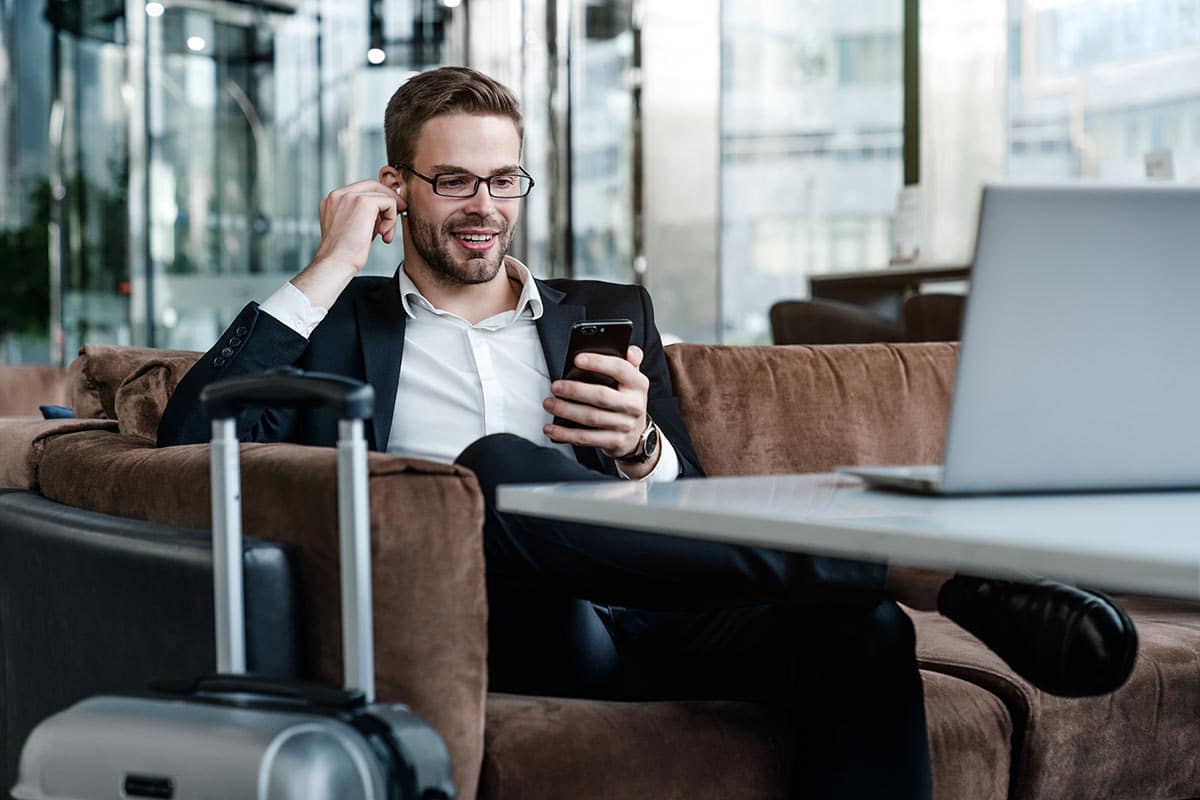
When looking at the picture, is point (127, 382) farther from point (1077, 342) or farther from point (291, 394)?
point (1077, 342)

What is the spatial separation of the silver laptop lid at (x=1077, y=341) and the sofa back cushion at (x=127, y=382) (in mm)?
1450

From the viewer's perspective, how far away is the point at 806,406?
2.41 m

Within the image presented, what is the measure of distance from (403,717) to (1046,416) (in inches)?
23.7

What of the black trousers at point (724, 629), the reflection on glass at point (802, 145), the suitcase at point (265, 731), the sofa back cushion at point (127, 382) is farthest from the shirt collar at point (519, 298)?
the reflection on glass at point (802, 145)

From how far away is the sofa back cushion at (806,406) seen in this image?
2.37 m

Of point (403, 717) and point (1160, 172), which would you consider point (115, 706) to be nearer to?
point (403, 717)

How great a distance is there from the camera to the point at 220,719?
1.11 metres

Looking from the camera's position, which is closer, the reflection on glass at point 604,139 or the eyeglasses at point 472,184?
the eyeglasses at point 472,184

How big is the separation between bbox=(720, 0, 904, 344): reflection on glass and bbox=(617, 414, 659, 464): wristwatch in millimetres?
5324

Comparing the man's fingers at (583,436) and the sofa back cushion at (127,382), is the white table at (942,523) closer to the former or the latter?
the man's fingers at (583,436)

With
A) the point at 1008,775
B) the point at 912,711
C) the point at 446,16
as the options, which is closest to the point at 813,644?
the point at 912,711

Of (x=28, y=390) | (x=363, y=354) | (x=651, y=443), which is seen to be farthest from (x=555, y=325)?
(x=28, y=390)

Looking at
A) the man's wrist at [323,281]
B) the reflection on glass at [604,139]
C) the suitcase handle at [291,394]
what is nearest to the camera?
the suitcase handle at [291,394]

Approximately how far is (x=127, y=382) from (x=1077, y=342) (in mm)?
1615
